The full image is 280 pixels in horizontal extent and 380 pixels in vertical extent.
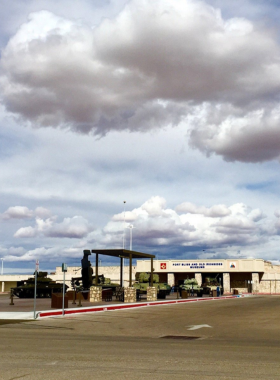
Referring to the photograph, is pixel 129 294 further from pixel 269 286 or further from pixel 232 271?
pixel 269 286

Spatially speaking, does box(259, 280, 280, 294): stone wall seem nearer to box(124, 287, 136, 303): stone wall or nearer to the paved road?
box(124, 287, 136, 303): stone wall

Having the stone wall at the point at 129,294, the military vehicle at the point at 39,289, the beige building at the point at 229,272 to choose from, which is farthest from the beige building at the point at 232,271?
the stone wall at the point at 129,294

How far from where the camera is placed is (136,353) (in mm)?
10688

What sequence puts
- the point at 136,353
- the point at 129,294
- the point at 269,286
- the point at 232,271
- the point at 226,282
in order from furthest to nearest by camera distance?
the point at 269,286, the point at 226,282, the point at 232,271, the point at 129,294, the point at 136,353

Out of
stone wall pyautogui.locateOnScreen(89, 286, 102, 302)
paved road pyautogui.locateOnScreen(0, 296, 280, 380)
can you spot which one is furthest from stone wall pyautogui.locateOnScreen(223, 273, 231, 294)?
paved road pyautogui.locateOnScreen(0, 296, 280, 380)

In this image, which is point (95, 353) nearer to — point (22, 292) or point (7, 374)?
point (7, 374)

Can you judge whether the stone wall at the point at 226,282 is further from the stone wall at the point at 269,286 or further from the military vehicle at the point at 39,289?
the military vehicle at the point at 39,289

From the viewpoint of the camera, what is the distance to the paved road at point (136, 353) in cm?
818

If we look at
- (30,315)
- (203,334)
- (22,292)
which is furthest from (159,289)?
(203,334)

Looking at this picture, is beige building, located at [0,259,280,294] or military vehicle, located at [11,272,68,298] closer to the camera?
military vehicle, located at [11,272,68,298]

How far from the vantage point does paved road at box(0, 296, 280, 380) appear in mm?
8180

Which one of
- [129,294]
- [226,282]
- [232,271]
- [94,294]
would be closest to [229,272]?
[232,271]

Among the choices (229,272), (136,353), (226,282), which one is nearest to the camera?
(136,353)

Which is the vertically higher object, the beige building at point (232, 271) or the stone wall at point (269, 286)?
the beige building at point (232, 271)
